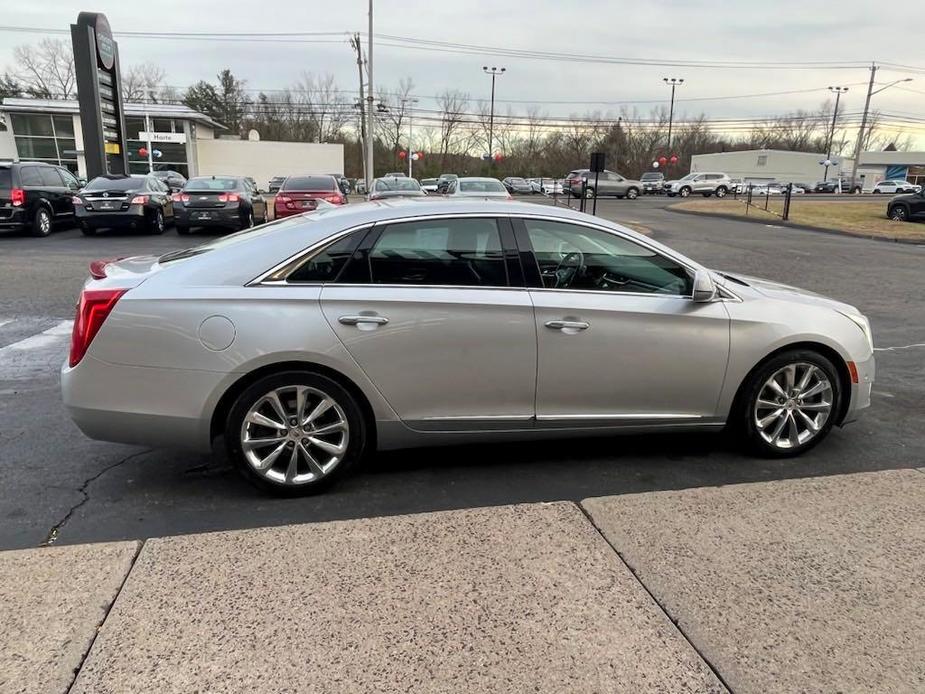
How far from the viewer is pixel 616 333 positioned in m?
3.72

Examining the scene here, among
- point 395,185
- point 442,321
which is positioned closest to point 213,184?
point 395,185

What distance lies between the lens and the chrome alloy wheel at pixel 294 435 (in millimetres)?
3439

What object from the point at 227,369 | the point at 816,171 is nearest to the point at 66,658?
the point at 227,369

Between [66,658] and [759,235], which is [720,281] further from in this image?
[759,235]

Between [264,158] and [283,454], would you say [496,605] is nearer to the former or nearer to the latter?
[283,454]

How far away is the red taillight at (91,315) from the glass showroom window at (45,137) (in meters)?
51.2

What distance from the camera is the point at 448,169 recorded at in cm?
7800

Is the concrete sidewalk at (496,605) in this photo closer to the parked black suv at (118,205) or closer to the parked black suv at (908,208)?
the parked black suv at (118,205)

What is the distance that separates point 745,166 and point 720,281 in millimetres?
82450

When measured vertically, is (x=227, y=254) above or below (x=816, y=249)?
above

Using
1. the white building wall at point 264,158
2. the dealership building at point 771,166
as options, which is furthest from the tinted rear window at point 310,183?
the dealership building at point 771,166

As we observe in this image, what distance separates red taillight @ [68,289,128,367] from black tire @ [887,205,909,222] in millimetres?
31046

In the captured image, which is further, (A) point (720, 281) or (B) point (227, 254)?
(A) point (720, 281)

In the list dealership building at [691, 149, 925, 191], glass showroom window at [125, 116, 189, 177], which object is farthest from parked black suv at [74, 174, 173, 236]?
dealership building at [691, 149, 925, 191]
